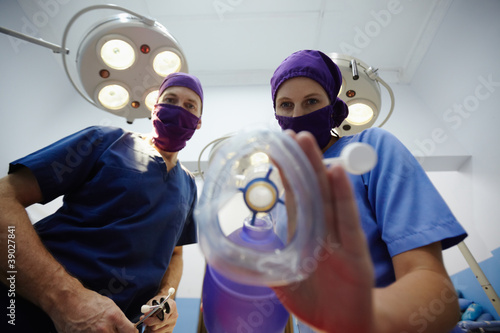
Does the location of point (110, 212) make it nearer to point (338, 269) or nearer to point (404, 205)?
point (338, 269)

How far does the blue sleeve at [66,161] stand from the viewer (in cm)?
98

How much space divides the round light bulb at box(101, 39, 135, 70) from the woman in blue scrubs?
108cm

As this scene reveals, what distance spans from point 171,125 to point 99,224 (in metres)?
0.63

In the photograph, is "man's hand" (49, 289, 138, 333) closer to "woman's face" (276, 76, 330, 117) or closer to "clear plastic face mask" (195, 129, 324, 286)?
"clear plastic face mask" (195, 129, 324, 286)

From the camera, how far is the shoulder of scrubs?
0.62 metres

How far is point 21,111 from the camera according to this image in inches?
98.9

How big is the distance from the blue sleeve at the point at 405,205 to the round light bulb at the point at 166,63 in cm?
132

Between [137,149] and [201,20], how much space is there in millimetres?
2543

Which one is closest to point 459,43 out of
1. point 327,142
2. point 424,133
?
point 424,133

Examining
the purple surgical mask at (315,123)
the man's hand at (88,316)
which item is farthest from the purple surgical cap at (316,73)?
the man's hand at (88,316)

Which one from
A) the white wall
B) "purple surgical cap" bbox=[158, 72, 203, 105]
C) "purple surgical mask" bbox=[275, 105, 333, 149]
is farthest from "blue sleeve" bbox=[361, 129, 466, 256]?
the white wall

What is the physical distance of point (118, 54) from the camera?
1436mm

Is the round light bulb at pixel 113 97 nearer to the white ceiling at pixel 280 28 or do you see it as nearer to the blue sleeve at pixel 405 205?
the blue sleeve at pixel 405 205

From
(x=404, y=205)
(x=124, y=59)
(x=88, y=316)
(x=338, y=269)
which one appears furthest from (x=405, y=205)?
(x=124, y=59)
